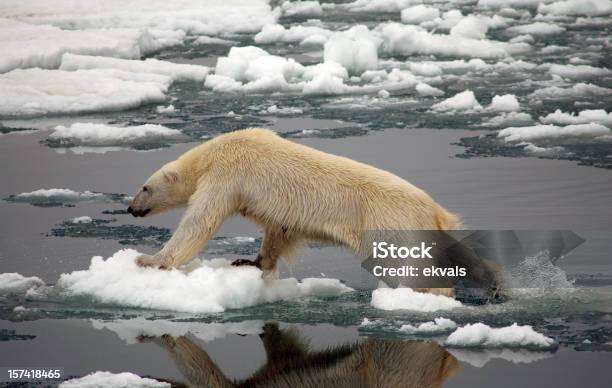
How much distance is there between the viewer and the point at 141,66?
48.3ft

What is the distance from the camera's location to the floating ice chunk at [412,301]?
6.50 m


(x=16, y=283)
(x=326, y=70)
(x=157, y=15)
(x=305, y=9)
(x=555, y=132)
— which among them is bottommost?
(x=16, y=283)

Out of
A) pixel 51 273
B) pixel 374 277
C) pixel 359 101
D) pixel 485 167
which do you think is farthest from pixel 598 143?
pixel 51 273

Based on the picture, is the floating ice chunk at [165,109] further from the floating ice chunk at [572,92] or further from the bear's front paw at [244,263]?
the bear's front paw at [244,263]

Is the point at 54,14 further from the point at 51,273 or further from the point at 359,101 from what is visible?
the point at 51,273

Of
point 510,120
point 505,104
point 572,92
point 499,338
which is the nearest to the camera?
point 499,338

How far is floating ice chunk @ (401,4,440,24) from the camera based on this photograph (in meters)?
19.2

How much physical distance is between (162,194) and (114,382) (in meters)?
2.17

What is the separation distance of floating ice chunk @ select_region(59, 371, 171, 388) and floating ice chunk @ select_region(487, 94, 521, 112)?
769 centimetres

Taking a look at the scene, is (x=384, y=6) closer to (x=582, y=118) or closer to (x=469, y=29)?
(x=469, y=29)

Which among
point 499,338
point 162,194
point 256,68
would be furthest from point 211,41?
point 499,338

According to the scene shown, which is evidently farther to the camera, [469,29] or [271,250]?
[469,29]

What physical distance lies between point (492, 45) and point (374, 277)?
953cm

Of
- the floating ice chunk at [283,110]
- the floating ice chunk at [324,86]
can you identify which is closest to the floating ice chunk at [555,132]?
the floating ice chunk at [283,110]
